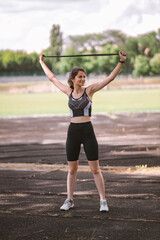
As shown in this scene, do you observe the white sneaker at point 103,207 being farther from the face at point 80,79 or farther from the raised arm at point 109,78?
the face at point 80,79

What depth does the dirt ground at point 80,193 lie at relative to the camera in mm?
4715

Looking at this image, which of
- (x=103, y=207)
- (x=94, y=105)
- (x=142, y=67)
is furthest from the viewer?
(x=142, y=67)

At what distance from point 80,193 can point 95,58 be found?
113427 millimetres

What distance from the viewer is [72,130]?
5.53m

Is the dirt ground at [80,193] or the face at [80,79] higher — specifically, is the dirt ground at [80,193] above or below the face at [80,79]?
below

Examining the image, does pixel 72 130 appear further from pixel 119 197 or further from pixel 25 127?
pixel 25 127

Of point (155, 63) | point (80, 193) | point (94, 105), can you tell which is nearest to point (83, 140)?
point (80, 193)

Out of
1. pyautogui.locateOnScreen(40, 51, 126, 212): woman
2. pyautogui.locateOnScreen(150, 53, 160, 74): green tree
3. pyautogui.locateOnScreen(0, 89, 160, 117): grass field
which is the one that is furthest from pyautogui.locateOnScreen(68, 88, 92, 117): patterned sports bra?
pyautogui.locateOnScreen(150, 53, 160, 74): green tree

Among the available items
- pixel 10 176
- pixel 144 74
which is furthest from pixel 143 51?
pixel 10 176

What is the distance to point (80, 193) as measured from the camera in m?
6.50

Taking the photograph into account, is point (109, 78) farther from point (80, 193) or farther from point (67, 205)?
point (80, 193)

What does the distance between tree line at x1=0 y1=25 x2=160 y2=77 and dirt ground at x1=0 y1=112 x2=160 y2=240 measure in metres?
97.4

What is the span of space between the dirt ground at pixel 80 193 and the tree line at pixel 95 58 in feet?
320

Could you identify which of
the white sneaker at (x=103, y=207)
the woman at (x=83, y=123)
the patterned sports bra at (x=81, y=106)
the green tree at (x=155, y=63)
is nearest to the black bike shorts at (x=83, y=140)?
the woman at (x=83, y=123)
